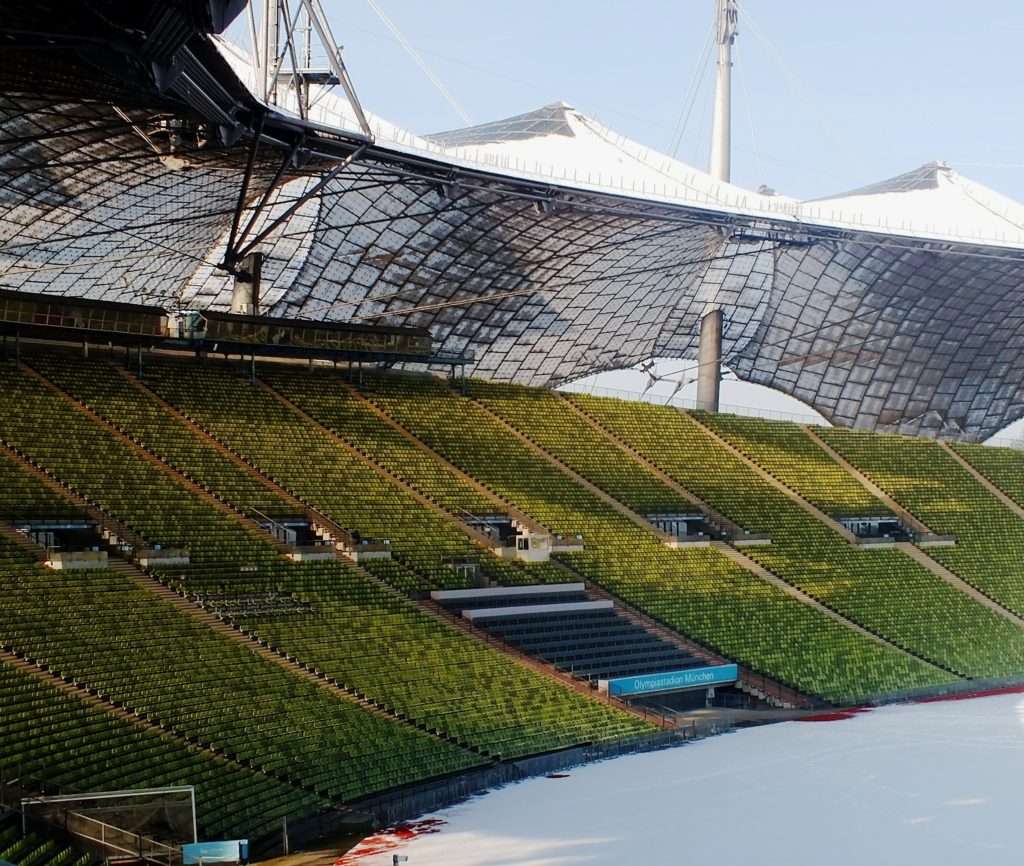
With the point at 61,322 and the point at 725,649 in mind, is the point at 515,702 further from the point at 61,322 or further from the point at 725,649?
the point at 61,322

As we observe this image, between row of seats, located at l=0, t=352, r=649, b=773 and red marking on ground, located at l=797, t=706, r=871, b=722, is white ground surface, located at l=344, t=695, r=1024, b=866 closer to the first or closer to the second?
row of seats, located at l=0, t=352, r=649, b=773

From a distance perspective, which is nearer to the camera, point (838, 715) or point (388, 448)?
point (838, 715)

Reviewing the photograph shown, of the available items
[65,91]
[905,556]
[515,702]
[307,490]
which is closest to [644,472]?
[905,556]

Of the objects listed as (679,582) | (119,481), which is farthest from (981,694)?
(119,481)

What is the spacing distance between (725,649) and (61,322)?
21534mm

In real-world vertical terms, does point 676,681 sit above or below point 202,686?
below

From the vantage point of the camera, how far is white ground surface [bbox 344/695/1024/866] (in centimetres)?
2208

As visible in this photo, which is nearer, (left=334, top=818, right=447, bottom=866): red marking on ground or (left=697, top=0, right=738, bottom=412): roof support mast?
(left=334, top=818, right=447, bottom=866): red marking on ground

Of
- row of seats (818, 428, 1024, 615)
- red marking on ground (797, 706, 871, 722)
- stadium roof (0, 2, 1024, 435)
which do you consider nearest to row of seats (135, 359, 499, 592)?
stadium roof (0, 2, 1024, 435)

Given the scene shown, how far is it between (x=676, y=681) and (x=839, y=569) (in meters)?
12.1

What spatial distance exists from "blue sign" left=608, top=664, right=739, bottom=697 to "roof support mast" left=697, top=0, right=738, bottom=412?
27572 mm

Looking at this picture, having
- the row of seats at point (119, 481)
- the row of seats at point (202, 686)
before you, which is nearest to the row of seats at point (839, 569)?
the row of seats at point (119, 481)

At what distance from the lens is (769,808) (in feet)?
82.9

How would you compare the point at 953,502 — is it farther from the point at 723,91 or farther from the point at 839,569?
the point at 723,91
